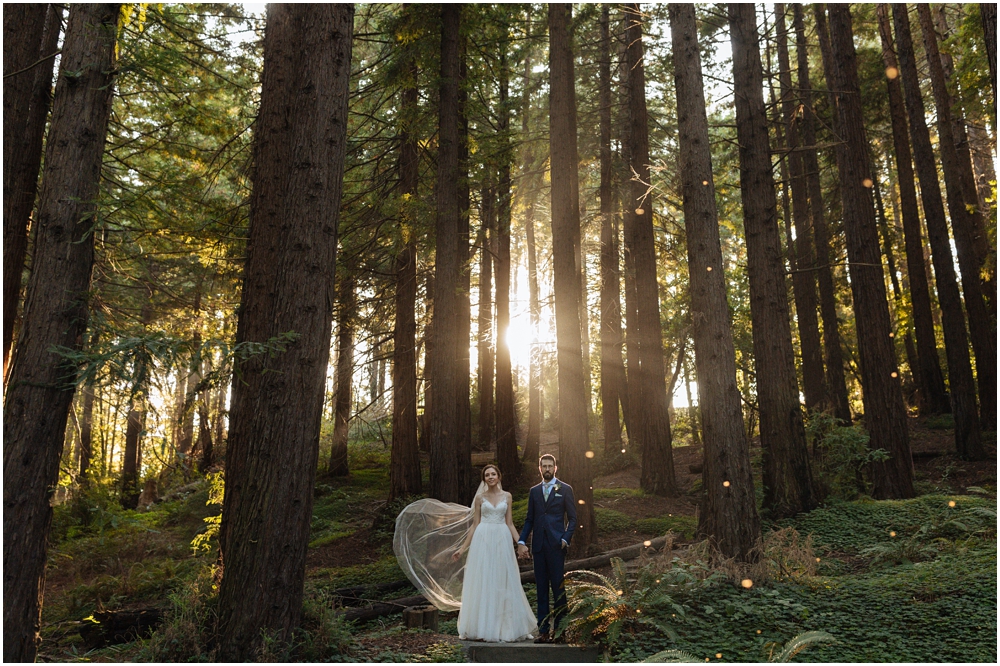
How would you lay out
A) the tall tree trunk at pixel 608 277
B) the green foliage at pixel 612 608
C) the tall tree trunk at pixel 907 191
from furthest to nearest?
the tall tree trunk at pixel 608 277
the tall tree trunk at pixel 907 191
the green foliage at pixel 612 608

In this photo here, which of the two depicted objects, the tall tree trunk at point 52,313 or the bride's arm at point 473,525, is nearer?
the tall tree trunk at point 52,313

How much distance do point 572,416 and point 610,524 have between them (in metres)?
3.83

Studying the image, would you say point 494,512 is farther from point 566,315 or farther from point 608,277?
point 608,277

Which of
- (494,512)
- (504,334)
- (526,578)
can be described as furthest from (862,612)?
(504,334)

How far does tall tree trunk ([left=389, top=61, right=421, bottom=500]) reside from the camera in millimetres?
14617

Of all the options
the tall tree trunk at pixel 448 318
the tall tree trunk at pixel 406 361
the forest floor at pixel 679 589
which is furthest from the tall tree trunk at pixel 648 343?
the tall tree trunk at pixel 406 361

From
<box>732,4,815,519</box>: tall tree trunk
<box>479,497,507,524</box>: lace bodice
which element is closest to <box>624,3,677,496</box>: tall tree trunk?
<box>732,4,815,519</box>: tall tree trunk

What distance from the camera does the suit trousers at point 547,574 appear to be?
750cm

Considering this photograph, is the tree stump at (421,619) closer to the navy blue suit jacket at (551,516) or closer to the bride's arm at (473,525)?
the bride's arm at (473,525)

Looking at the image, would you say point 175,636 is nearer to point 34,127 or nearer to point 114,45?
point 114,45

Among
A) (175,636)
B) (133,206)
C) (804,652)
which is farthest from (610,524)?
(133,206)

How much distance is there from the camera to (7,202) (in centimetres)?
916

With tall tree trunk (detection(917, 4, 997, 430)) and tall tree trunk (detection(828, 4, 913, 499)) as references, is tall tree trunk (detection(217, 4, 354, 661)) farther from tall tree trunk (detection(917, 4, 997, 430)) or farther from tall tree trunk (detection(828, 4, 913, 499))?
tall tree trunk (detection(917, 4, 997, 430))

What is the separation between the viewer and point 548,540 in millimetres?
7527
